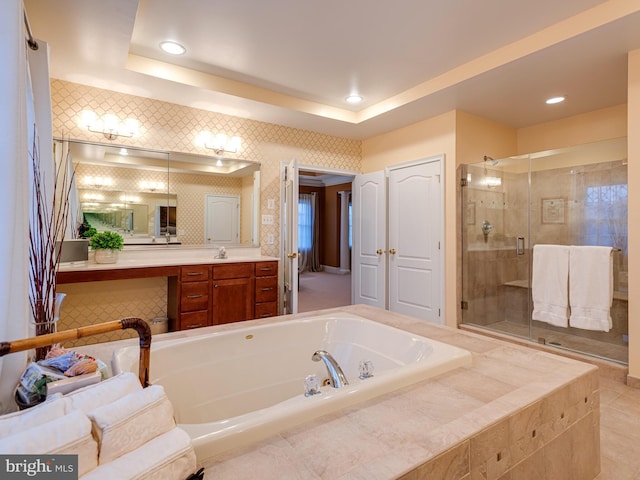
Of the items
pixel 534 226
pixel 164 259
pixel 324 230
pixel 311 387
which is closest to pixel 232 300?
pixel 164 259

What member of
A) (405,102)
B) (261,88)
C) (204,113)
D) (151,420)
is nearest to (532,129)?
(405,102)

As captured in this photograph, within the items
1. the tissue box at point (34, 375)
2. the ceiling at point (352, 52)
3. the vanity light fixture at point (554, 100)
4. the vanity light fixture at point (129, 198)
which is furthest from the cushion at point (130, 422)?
the vanity light fixture at point (554, 100)

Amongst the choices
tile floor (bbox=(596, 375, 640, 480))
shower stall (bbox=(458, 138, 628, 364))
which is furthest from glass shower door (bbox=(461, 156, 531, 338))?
tile floor (bbox=(596, 375, 640, 480))

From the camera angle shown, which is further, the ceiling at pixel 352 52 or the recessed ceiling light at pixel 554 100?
the recessed ceiling light at pixel 554 100

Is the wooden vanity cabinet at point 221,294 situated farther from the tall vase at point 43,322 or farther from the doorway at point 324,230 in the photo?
the doorway at point 324,230

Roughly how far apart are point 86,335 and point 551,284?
3564mm

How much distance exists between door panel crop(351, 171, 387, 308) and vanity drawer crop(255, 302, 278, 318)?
1500 mm

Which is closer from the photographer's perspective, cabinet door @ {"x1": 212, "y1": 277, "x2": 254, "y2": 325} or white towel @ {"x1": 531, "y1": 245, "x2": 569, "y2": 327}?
white towel @ {"x1": 531, "y1": 245, "x2": 569, "y2": 327}

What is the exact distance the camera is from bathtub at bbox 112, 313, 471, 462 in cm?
136

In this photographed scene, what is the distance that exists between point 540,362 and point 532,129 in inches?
145

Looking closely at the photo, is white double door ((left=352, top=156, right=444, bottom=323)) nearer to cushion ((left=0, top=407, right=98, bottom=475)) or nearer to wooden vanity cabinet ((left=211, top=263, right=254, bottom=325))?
wooden vanity cabinet ((left=211, top=263, right=254, bottom=325))

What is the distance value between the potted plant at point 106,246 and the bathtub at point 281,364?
1.70 metres

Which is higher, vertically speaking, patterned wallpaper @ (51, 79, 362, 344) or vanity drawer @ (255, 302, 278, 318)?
patterned wallpaper @ (51, 79, 362, 344)

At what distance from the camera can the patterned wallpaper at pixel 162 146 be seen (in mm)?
3072
